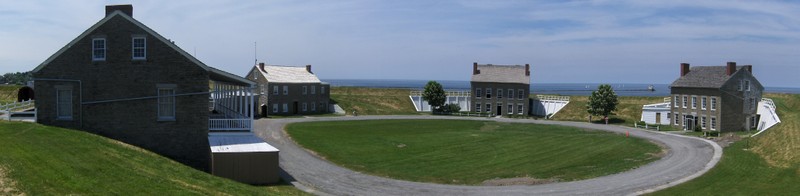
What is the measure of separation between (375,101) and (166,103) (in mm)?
61259

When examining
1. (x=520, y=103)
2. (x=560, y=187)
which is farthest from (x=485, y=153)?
(x=520, y=103)

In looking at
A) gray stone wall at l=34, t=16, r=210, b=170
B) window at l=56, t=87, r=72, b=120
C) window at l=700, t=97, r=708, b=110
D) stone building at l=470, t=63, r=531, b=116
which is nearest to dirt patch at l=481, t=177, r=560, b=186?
gray stone wall at l=34, t=16, r=210, b=170

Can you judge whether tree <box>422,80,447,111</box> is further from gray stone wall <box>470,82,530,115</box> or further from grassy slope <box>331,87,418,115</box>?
gray stone wall <box>470,82,530,115</box>

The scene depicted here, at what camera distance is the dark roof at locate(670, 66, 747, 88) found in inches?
2474

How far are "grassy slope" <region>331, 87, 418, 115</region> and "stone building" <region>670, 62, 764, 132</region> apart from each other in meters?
38.2

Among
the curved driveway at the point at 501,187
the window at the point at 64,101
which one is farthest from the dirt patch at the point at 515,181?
the window at the point at 64,101

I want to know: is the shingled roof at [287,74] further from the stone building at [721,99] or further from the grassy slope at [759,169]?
the grassy slope at [759,169]

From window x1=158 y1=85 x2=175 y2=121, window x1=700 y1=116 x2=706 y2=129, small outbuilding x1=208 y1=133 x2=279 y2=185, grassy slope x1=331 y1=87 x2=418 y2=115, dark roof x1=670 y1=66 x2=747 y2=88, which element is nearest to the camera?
small outbuilding x1=208 y1=133 x2=279 y2=185

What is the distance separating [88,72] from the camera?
32.1 metres

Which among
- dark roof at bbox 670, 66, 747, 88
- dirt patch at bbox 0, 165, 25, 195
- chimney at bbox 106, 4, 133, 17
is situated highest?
chimney at bbox 106, 4, 133, 17

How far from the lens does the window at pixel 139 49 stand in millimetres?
32188

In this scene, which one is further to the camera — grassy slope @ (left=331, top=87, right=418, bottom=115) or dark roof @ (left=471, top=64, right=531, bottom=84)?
dark roof @ (left=471, top=64, right=531, bottom=84)

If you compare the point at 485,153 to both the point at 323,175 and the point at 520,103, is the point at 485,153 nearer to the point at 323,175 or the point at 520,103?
the point at 323,175

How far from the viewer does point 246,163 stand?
2886 centimetres
